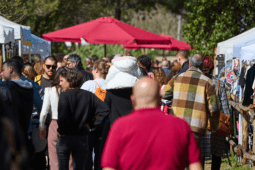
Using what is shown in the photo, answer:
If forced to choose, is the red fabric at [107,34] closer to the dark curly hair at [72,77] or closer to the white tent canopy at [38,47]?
the white tent canopy at [38,47]

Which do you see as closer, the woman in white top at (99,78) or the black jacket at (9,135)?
the black jacket at (9,135)

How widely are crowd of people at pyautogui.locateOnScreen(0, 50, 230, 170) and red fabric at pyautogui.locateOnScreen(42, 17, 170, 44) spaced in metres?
2.92

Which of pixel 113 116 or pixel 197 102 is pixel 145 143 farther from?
pixel 113 116

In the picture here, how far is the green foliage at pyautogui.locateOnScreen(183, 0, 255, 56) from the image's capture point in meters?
16.2

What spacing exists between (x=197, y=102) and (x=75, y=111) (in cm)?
149

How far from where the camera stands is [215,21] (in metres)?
16.6

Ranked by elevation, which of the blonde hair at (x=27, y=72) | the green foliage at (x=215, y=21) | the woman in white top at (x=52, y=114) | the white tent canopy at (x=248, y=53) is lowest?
the woman in white top at (x=52, y=114)

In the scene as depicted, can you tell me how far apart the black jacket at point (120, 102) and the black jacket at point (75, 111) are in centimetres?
27

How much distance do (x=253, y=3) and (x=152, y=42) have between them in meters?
7.74

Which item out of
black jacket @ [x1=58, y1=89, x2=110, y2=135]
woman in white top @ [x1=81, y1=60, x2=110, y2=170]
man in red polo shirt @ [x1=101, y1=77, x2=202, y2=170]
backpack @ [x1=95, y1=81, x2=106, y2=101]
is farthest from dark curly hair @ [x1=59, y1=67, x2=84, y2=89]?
man in red polo shirt @ [x1=101, y1=77, x2=202, y2=170]

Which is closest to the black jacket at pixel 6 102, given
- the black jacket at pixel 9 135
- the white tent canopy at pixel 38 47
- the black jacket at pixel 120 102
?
the black jacket at pixel 9 135

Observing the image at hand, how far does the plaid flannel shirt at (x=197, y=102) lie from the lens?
183 inches

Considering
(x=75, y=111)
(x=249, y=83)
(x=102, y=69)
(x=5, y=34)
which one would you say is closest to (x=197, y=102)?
(x=75, y=111)

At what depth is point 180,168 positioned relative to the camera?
8.07 feet
